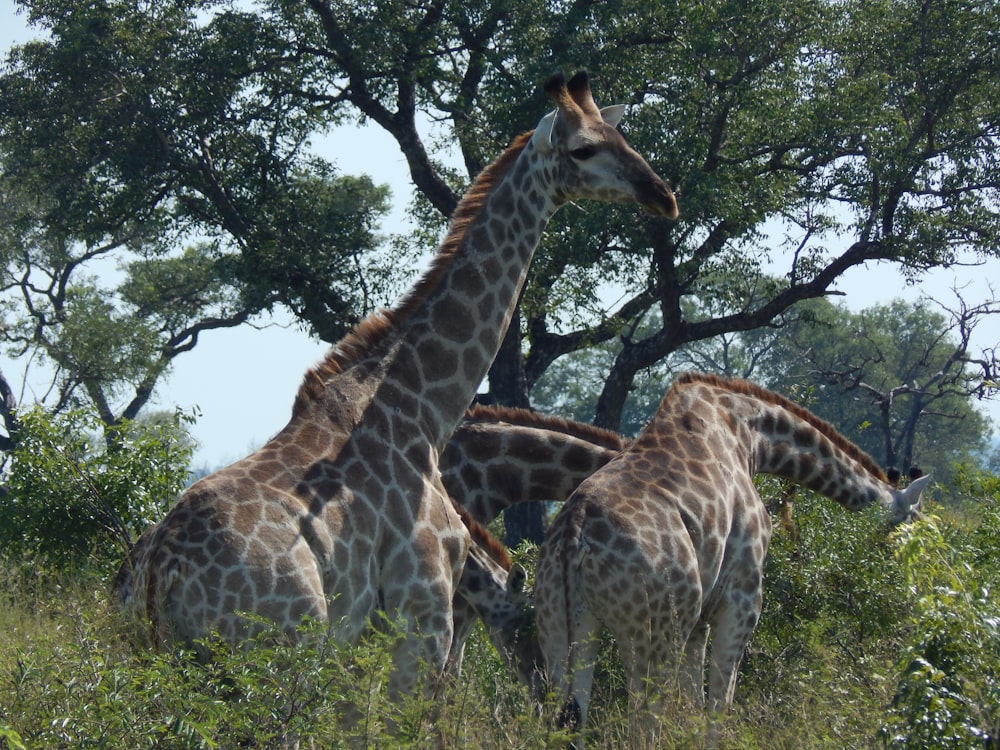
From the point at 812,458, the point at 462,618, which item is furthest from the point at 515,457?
the point at 812,458

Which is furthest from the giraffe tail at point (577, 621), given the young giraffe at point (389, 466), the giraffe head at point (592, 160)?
the giraffe head at point (592, 160)

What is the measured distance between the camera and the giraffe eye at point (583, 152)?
760 cm

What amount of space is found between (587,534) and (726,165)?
41.6 ft

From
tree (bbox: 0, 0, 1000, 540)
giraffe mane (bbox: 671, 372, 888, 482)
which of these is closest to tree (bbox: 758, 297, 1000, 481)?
tree (bbox: 0, 0, 1000, 540)

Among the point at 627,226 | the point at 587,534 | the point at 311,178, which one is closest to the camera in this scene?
the point at 587,534

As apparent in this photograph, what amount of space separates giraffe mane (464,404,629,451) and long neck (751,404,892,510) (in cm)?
115

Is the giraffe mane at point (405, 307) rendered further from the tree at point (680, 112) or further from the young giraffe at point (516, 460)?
the tree at point (680, 112)

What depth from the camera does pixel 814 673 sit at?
8.35 metres

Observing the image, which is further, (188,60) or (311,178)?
(311,178)

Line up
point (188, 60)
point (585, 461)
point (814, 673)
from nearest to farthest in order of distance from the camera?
point (814, 673), point (585, 461), point (188, 60)

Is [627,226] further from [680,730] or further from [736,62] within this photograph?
[680,730]

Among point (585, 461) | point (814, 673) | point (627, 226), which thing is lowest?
point (814, 673)

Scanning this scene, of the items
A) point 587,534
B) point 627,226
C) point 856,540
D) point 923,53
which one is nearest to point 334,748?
point 587,534

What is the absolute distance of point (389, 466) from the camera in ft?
21.8
